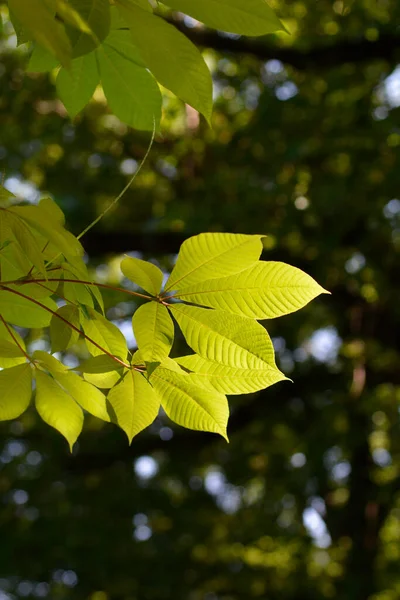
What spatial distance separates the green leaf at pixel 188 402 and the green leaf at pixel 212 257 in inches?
4.4

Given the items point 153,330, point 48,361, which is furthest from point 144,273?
point 48,361

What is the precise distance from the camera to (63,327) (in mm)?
852

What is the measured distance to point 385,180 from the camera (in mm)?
4066

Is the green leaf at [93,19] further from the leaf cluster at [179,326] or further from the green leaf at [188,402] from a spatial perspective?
the green leaf at [188,402]

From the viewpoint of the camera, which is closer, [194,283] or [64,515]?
[194,283]

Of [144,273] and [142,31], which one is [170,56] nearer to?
[142,31]

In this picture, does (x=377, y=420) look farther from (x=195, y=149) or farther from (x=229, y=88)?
A: (x=229, y=88)

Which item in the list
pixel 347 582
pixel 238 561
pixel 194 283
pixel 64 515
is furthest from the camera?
pixel 238 561

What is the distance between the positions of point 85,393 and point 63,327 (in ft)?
0.44

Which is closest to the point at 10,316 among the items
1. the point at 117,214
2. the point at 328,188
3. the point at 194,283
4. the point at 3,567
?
the point at 194,283

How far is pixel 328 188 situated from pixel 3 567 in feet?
10.7

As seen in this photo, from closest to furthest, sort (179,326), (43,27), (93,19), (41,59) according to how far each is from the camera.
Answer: (43,27) < (93,19) < (179,326) < (41,59)

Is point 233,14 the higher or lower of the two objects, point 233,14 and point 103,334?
the higher

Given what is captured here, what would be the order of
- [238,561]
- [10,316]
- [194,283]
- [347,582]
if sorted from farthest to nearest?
[238,561] < [347,582] < [10,316] < [194,283]
